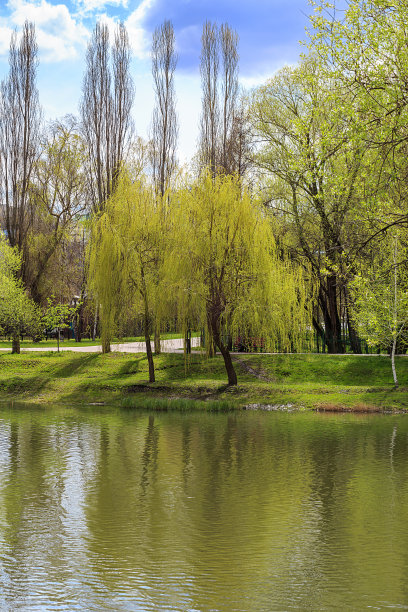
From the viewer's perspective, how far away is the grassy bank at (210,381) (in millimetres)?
26062

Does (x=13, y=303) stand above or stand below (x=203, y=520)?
above

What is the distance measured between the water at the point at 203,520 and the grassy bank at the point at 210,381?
20.5ft

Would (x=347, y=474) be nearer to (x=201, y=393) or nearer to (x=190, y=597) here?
(x=190, y=597)

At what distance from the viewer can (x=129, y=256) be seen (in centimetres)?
2778

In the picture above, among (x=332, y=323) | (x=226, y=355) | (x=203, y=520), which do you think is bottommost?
(x=203, y=520)

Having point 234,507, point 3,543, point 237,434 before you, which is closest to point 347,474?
point 234,507

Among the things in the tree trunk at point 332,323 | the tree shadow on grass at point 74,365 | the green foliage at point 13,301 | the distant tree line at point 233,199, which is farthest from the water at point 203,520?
the green foliage at point 13,301

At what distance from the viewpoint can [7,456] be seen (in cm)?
1603

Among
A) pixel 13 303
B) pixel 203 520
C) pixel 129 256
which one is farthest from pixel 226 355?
pixel 203 520

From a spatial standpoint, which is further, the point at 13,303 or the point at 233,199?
the point at 13,303

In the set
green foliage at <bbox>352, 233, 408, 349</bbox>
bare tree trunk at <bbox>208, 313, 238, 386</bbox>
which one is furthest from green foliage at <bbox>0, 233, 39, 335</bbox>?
green foliage at <bbox>352, 233, 408, 349</bbox>

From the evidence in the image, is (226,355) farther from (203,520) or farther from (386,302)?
(203,520)

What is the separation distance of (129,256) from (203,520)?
18131 mm

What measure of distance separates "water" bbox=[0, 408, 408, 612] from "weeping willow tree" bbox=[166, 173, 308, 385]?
24.2 ft
